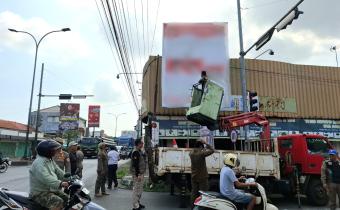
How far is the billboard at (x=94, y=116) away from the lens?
2930 inches

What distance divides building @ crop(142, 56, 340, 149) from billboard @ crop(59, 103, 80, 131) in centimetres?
3948

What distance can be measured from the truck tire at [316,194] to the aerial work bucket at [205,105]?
3.65 m

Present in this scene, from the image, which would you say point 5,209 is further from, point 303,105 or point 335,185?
point 303,105

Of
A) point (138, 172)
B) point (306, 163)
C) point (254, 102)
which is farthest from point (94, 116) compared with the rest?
point (138, 172)

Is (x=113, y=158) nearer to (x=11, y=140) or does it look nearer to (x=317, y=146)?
(x=317, y=146)

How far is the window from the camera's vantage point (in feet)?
41.3

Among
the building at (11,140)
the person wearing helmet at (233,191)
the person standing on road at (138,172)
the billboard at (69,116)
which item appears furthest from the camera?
the billboard at (69,116)

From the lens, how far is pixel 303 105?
77.2 feet

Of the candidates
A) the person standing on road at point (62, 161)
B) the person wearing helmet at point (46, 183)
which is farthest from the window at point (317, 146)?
the person wearing helmet at point (46, 183)

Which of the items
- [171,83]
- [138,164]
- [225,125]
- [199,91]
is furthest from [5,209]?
[171,83]

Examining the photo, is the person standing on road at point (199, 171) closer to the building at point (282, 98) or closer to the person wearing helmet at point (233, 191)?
the person wearing helmet at point (233, 191)

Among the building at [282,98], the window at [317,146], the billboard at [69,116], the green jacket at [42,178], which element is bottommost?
the green jacket at [42,178]

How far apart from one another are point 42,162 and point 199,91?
7.35m

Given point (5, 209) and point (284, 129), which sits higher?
point (284, 129)
